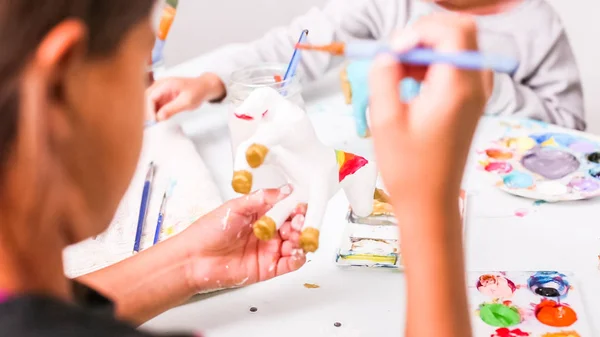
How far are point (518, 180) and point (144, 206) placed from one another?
37cm

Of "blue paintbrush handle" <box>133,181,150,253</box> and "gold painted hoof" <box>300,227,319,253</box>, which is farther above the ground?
"blue paintbrush handle" <box>133,181,150,253</box>

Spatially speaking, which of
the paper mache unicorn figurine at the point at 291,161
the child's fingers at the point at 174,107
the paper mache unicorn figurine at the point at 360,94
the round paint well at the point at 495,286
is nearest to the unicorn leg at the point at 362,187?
the paper mache unicorn figurine at the point at 291,161

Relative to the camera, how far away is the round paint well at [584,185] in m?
0.61

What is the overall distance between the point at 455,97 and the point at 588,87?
0.73 m

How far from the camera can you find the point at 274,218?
45cm

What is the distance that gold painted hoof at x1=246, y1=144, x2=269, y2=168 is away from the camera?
1.41 feet

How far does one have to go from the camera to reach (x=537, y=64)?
0.90 metres

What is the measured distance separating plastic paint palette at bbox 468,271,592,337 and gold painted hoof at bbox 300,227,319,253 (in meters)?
0.14

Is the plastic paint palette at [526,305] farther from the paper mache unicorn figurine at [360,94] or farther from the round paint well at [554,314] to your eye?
the paper mache unicorn figurine at [360,94]

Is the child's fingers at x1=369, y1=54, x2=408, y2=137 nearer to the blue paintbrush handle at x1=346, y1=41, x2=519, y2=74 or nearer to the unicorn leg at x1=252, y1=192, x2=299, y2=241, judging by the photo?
the blue paintbrush handle at x1=346, y1=41, x2=519, y2=74

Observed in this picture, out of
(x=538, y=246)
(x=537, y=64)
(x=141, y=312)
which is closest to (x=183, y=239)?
(x=141, y=312)

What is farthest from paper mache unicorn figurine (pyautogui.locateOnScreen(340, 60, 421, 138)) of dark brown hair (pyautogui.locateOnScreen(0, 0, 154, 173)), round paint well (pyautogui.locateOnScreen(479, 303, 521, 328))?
dark brown hair (pyautogui.locateOnScreen(0, 0, 154, 173))

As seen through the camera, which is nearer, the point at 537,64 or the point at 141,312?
the point at 141,312

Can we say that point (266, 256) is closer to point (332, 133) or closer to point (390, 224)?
point (390, 224)
